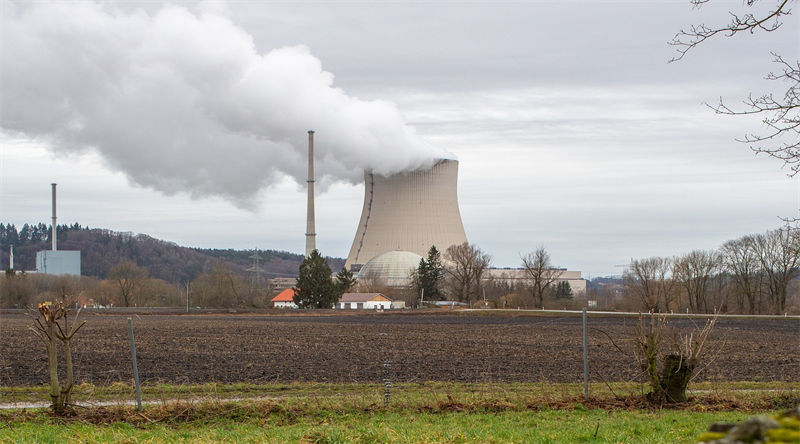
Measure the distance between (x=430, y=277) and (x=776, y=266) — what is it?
1239 inches

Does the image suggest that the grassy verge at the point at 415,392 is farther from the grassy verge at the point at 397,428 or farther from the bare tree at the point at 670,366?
the grassy verge at the point at 397,428

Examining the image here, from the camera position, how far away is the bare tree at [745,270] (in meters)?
63.4

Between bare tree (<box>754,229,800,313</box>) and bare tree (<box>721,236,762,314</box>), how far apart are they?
0.53 meters

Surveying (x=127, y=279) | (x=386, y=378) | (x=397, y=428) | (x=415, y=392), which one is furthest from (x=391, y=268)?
(x=397, y=428)

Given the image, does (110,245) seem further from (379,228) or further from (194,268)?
(379,228)

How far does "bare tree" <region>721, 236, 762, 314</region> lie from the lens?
63419mm

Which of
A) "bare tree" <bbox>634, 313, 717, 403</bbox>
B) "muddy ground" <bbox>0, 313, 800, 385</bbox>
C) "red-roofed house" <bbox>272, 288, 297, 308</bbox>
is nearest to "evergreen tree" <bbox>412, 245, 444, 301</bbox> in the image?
"red-roofed house" <bbox>272, 288, 297, 308</bbox>

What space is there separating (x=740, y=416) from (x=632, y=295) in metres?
65.6

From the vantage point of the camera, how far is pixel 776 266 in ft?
206

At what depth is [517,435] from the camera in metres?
6.86

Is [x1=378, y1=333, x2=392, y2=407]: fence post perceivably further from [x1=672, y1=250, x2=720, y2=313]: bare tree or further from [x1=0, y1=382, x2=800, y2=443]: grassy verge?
[x1=672, y1=250, x2=720, y2=313]: bare tree

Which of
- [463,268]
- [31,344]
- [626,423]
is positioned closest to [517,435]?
[626,423]

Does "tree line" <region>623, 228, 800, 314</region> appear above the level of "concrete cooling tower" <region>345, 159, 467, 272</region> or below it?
below

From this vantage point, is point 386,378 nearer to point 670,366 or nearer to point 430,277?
point 670,366
